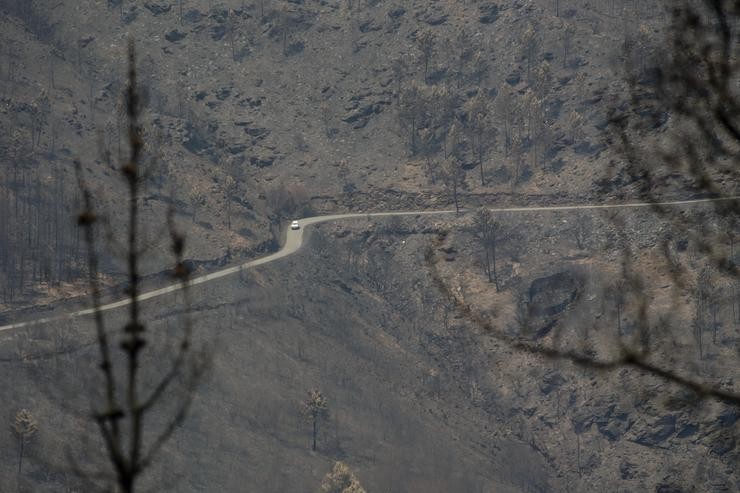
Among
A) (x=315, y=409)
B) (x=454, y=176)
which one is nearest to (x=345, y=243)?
(x=454, y=176)

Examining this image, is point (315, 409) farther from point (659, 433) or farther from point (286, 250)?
point (659, 433)

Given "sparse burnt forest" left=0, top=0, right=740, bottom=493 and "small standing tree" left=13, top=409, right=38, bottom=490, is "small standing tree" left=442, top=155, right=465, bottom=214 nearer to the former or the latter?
"sparse burnt forest" left=0, top=0, right=740, bottom=493

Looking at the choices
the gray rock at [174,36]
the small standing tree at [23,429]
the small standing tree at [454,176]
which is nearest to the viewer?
the small standing tree at [23,429]

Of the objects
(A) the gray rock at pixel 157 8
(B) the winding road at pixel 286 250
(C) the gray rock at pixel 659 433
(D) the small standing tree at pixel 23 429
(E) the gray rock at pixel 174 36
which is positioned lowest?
(C) the gray rock at pixel 659 433

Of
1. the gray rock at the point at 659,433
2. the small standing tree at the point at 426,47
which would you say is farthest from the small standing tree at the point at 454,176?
the gray rock at the point at 659,433

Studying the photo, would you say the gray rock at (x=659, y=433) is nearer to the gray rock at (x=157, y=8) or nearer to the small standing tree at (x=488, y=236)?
the small standing tree at (x=488, y=236)

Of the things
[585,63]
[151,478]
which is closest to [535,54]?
[585,63]
